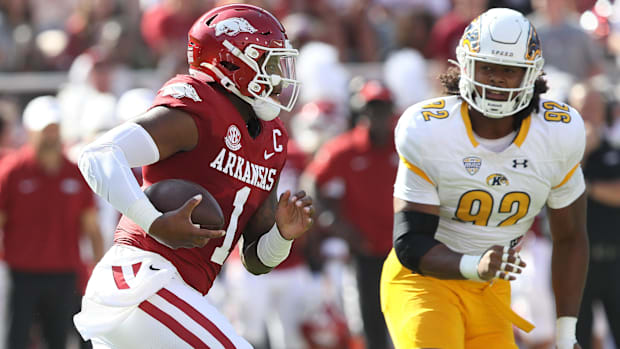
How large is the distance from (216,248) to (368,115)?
12.7ft

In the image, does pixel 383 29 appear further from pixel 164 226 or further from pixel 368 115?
pixel 164 226

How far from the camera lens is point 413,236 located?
13.5 feet

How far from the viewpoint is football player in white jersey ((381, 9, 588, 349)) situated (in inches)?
164

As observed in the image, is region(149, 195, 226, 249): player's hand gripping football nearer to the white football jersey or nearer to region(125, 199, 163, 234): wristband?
region(125, 199, 163, 234): wristband

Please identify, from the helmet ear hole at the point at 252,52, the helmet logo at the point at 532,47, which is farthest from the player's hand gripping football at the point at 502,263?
the helmet ear hole at the point at 252,52

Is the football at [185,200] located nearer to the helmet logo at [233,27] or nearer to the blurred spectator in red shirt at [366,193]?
the helmet logo at [233,27]

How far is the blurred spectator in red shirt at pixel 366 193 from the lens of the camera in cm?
762

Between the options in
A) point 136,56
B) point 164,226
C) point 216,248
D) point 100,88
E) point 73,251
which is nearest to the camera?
point 164,226

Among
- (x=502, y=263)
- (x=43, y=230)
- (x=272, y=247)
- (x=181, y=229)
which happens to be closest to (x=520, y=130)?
(x=502, y=263)

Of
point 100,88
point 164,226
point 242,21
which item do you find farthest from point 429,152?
point 100,88

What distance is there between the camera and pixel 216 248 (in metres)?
4.01

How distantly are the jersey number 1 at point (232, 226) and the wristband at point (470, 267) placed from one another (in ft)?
2.84

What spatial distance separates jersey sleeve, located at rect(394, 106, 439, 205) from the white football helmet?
0.83 feet

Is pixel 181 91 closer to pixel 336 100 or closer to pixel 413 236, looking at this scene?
pixel 413 236
